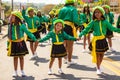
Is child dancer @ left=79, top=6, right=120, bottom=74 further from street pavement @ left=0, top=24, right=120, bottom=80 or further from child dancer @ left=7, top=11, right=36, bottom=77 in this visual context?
child dancer @ left=7, top=11, right=36, bottom=77

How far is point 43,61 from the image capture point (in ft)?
43.8

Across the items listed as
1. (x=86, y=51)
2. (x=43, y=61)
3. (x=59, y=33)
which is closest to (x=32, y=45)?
(x=43, y=61)

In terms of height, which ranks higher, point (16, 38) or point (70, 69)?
point (16, 38)

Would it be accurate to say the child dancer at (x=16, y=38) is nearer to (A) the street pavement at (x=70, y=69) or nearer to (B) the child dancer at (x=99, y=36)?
(A) the street pavement at (x=70, y=69)

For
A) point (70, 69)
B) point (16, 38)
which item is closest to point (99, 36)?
point (70, 69)

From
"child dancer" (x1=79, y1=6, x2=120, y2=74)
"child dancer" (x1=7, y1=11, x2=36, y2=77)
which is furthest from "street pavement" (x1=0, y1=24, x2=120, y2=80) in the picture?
"child dancer" (x1=7, y1=11, x2=36, y2=77)

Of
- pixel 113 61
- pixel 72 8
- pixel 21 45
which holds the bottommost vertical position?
pixel 113 61

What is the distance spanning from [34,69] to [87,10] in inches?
202

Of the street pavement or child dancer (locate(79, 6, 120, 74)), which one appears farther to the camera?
child dancer (locate(79, 6, 120, 74))

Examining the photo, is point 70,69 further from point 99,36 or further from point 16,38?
point 16,38

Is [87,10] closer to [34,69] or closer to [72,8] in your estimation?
[72,8]

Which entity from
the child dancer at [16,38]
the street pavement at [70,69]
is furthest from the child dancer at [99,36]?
the child dancer at [16,38]

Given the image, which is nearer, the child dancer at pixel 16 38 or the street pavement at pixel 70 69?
the street pavement at pixel 70 69

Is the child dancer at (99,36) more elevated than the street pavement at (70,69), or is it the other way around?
the child dancer at (99,36)
